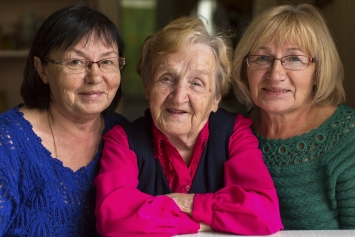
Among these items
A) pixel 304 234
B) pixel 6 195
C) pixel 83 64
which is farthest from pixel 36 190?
pixel 304 234

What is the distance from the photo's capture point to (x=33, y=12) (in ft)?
13.6

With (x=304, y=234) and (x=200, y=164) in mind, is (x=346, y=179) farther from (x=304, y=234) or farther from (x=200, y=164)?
(x=200, y=164)

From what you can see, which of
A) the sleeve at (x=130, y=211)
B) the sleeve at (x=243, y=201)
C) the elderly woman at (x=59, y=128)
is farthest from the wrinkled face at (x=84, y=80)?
the sleeve at (x=243, y=201)

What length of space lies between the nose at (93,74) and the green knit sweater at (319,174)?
2.41 feet

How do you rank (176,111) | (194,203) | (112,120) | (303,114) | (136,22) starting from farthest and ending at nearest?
(136,22) → (112,120) → (303,114) → (176,111) → (194,203)

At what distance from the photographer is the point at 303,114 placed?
1799 mm

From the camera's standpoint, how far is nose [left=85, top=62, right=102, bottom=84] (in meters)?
1.61

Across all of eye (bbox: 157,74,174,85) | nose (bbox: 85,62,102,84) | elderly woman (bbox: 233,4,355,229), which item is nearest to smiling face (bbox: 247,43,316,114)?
elderly woman (bbox: 233,4,355,229)

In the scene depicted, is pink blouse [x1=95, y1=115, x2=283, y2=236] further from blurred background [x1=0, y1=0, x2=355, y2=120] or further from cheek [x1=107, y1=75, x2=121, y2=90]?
blurred background [x1=0, y1=0, x2=355, y2=120]

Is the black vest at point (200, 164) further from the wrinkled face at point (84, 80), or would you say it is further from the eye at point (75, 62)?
the eye at point (75, 62)

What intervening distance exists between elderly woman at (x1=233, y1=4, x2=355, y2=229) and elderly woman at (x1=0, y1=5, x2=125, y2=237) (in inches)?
22.5

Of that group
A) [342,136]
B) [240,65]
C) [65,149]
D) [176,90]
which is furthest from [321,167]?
[65,149]

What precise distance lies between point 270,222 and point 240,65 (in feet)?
2.21

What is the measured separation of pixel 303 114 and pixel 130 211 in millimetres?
816
